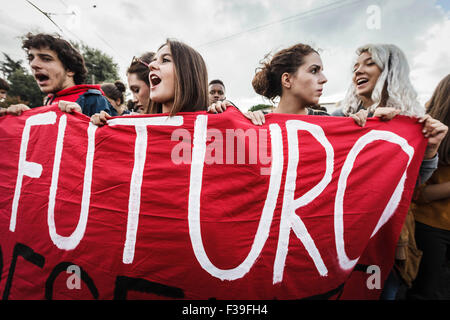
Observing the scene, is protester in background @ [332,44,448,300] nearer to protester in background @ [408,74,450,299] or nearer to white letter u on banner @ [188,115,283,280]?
protester in background @ [408,74,450,299]

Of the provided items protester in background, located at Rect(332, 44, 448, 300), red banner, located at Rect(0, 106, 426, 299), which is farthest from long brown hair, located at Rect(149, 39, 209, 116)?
protester in background, located at Rect(332, 44, 448, 300)

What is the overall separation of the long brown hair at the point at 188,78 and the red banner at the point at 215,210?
8.0 inches

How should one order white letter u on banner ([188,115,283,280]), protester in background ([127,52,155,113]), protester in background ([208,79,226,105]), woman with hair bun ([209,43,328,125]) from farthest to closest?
protester in background ([208,79,226,105]), protester in background ([127,52,155,113]), woman with hair bun ([209,43,328,125]), white letter u on banner ([188,115,283,280])

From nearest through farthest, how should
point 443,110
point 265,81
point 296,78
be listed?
point 443,110 → point 296,78 → point 265,81

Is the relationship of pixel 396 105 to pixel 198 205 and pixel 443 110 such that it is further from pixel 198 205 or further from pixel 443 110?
pixel 198 205

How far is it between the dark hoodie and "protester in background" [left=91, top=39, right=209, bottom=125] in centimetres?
45

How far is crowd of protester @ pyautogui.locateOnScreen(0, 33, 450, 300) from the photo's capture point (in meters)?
1.36

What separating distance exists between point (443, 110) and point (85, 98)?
2772mm

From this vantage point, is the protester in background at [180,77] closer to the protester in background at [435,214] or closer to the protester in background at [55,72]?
the protester in background at [55,72]

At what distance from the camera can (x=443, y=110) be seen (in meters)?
1.39

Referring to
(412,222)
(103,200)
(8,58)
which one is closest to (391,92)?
(412,222)

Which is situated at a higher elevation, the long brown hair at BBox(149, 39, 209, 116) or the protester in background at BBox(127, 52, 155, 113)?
the protester in background at BBox(127, 52, 155, 113)

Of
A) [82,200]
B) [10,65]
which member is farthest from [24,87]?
[82,200]

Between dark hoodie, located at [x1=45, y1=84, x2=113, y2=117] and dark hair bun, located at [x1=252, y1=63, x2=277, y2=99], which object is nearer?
dark hoodie, located at [x1=45, y1=84, x2=113, y2=117]
